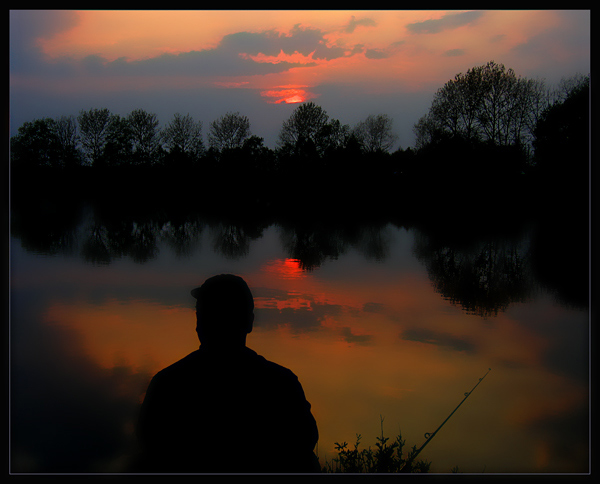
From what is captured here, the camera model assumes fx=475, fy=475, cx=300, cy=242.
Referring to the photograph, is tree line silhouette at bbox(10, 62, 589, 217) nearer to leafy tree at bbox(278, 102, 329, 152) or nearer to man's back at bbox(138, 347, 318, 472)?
leafy tree at bbox(278, 102, 329, 152)

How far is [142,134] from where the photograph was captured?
13.6 m

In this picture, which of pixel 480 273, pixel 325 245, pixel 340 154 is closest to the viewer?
pixel 480 273

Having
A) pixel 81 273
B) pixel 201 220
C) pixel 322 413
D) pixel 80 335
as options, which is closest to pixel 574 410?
pixel 322 413

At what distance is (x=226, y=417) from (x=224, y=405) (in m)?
0.06

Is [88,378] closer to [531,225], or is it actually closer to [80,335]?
[80,335]

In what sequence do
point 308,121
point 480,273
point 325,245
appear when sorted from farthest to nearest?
point 325,245 < point 308,121 < point 480,273

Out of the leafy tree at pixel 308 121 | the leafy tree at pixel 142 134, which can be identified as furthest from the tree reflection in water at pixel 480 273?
the leafy tree at pixel 142 134

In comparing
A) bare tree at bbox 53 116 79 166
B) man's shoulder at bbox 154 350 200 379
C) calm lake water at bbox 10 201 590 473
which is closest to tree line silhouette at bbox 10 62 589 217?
bare tree at bbox 53 116 79 166

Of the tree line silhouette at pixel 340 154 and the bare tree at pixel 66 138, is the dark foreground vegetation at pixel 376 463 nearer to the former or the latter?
the tree line silhouette at pixel 340 154

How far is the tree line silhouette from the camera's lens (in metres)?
11.4

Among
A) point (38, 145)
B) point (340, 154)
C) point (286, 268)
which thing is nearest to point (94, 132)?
point (38, 145)

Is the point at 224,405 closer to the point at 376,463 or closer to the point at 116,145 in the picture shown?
the point at 376,463

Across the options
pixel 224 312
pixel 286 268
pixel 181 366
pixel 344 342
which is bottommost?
pixel 344 342

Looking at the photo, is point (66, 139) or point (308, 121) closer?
point (66, 139)
